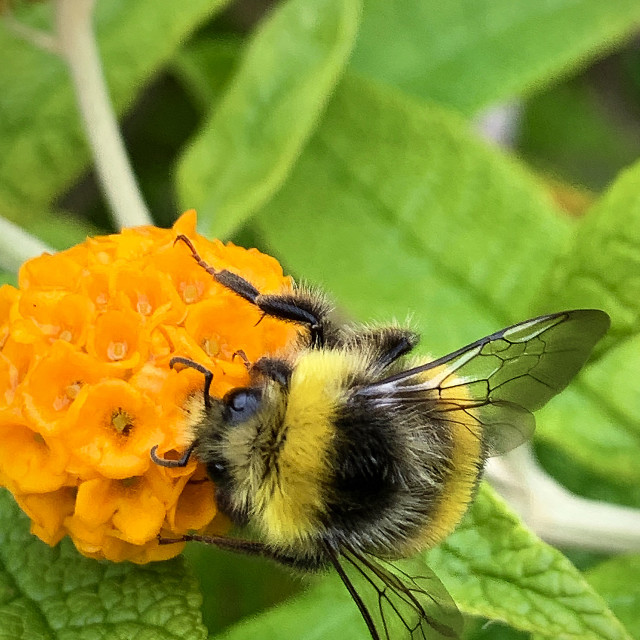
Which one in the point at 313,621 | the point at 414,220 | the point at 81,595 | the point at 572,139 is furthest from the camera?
the point at 572,139

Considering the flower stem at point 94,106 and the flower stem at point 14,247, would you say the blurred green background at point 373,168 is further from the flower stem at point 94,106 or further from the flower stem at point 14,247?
the flower stem at point 14,247

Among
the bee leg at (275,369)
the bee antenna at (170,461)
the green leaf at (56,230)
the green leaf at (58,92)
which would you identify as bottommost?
the green leaf at (56,230)

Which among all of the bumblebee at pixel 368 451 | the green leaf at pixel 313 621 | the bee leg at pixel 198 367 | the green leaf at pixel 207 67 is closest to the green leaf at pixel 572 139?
the green leaf at pixel 207 67

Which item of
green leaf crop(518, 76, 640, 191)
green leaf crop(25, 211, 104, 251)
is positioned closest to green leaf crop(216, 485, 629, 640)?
green leaf crop(25, 211, 104, 251)

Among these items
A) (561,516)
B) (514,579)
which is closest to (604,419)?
(561,516)

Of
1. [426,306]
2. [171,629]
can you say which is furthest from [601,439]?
[171,629]

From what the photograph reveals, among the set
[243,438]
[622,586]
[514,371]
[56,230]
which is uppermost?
[514,371]

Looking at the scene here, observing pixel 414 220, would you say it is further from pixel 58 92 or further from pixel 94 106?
pixel 58 92
